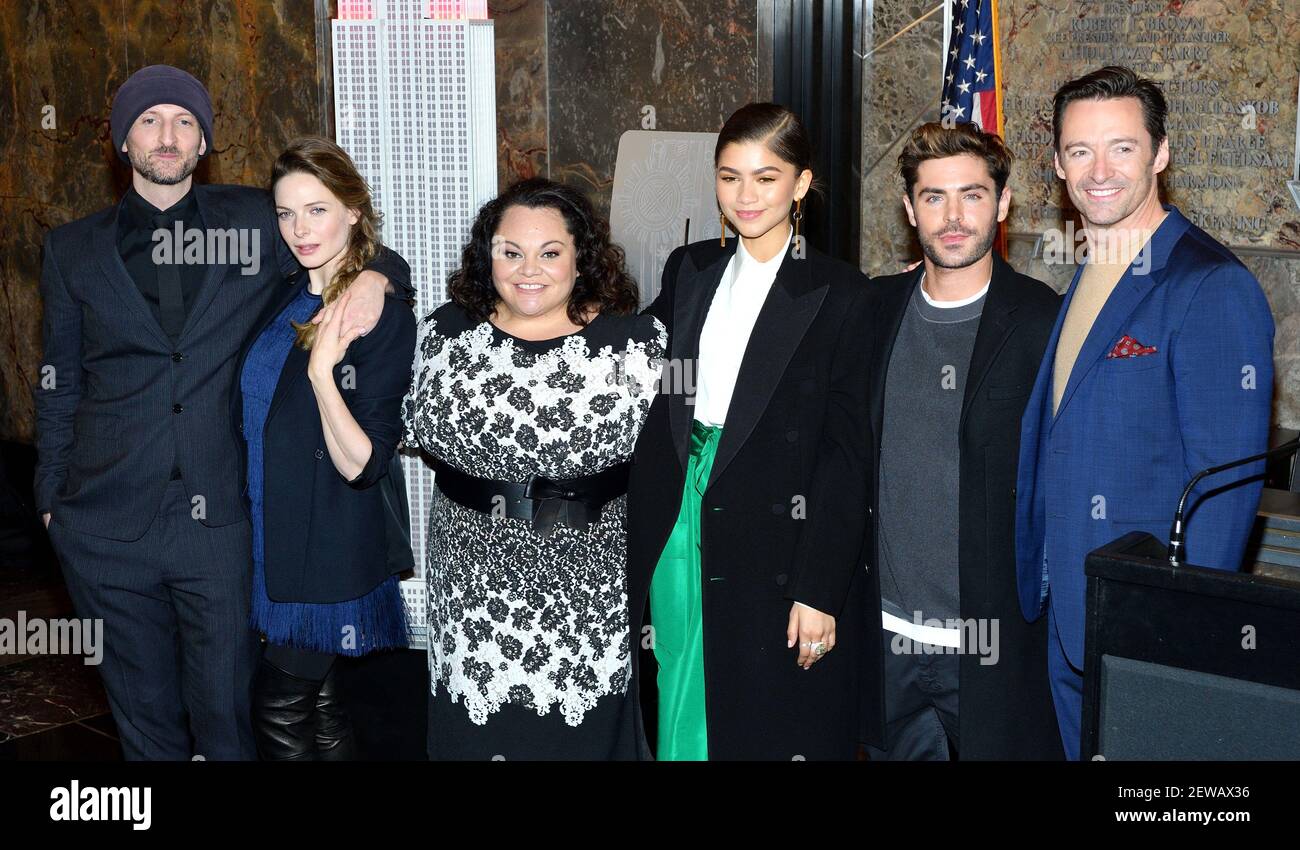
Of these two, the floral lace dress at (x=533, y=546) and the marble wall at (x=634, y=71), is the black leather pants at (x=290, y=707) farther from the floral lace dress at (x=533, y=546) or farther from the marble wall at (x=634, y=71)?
the marble wall at (x=634, y=71)

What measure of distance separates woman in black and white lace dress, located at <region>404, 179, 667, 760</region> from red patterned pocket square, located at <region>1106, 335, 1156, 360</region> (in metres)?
1.01

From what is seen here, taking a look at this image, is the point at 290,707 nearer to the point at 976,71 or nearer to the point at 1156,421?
the point at 1156,421

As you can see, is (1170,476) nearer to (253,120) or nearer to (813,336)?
(813,336)

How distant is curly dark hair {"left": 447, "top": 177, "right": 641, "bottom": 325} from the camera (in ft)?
9.46

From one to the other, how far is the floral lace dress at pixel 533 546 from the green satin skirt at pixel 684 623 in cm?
9

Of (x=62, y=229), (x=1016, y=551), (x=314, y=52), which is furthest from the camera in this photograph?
(x=314, y=52)

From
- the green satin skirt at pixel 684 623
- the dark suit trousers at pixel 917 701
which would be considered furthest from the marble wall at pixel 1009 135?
the green satin skirt at pixel 684 623

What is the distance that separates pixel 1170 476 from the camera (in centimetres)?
236

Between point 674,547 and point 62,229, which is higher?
point 62,229

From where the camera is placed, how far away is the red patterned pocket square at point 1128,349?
237 cm

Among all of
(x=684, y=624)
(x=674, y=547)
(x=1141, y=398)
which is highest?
(x=1141, y=398)

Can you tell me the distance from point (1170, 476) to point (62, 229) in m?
2.68
